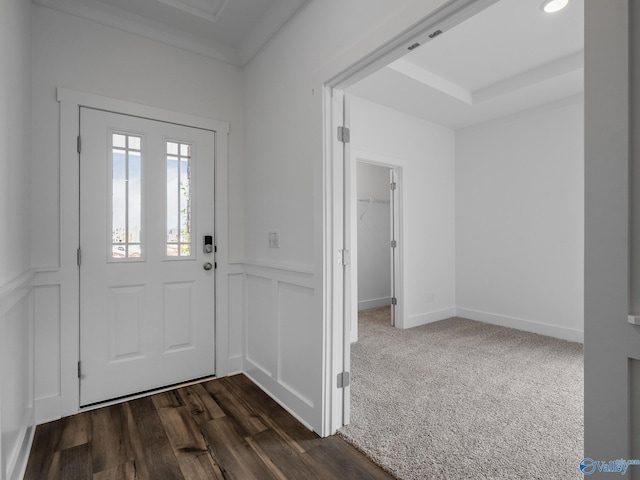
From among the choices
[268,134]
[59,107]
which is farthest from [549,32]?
[59,107]

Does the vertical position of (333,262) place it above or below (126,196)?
below

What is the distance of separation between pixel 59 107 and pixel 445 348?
372 centimetres

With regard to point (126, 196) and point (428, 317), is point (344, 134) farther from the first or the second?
point (428, 317)

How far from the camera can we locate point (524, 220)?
4023 mm

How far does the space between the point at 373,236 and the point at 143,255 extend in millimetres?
3761

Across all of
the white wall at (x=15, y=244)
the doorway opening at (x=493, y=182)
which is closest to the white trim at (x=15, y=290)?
the white wall at (x=15, y=244)

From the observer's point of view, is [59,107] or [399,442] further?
[59,107]

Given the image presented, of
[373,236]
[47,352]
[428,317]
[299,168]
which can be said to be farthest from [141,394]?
[373,236]

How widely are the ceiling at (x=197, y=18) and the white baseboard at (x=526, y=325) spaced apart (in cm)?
404

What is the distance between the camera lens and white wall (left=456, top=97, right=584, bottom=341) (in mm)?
3643

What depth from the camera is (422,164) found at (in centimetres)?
430

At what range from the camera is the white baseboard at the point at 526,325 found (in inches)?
144

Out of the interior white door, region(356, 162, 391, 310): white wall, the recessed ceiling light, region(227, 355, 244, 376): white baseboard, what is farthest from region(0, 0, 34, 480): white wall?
region(356, 162, 391, 310): white wall

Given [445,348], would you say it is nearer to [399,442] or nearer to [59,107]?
[399,442]
